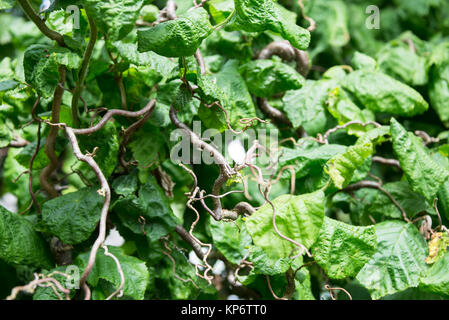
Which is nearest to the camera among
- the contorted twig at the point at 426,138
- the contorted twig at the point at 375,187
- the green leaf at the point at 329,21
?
the contorted twig at the point at 375,187

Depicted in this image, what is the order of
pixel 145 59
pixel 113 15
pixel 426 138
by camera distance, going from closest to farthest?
pixel 113 15 < pixel 145 59 < pixel 426 138

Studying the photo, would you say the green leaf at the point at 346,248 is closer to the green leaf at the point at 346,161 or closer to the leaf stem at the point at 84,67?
the green leaf at the point at 346,161

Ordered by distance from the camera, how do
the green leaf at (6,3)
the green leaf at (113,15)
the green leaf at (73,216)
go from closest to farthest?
the green leaf at (113,15), the green leaf at (6,3), the green leaf at (73,216)

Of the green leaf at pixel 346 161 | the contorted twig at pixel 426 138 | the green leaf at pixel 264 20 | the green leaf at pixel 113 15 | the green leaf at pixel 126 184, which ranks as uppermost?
the green leaf at pixel 113 15

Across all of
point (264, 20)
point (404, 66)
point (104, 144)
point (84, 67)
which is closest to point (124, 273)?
point (104, 144)

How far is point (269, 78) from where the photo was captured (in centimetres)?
81

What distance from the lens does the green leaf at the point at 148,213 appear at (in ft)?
2.36

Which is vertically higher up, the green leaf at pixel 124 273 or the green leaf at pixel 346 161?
the green leaf at pixel 346 161

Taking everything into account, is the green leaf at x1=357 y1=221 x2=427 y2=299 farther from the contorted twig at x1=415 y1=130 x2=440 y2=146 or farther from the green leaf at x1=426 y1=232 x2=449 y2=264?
the contorted twig at x1=415 y1=130 x2=440 y2=146

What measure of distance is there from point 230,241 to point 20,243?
0.31 metres

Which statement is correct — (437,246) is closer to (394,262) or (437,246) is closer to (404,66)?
(394,262)

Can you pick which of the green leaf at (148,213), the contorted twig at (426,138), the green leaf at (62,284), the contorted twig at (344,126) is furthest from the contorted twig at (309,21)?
the green leaf at (62,284)

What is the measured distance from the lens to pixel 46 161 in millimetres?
779
